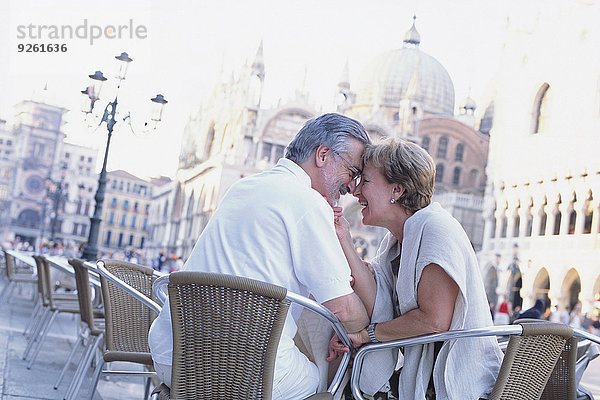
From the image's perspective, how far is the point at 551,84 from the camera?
29.3m

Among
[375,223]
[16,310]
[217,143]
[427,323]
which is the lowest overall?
[16,310]

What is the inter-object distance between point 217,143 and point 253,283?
183 feet

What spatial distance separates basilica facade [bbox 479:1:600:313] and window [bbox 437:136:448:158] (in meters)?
15.5

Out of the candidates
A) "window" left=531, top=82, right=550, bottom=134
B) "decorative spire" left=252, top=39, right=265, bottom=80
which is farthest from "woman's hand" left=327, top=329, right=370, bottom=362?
"decorative spire" left=252, top=39, right=265, bottom=80

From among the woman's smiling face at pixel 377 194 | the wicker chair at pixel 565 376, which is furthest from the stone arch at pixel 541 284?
the woman's smiling face at pixel 377 194

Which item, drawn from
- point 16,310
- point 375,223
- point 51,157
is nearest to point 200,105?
point 51,157

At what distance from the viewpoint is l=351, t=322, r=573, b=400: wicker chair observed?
7.53ft

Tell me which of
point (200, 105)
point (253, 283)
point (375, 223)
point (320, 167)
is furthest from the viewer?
point (200, 105)

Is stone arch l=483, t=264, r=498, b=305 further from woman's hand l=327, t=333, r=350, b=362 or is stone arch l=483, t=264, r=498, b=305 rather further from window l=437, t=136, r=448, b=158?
woman's hand l=327, t=333, r=350, b=362

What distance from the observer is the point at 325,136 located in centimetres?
262

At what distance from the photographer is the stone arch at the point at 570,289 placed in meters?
26.7

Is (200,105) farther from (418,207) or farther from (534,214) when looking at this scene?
(418,207)

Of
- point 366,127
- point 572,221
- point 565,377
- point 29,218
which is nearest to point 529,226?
point 572,221

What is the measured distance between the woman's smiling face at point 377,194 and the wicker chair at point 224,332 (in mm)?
615
